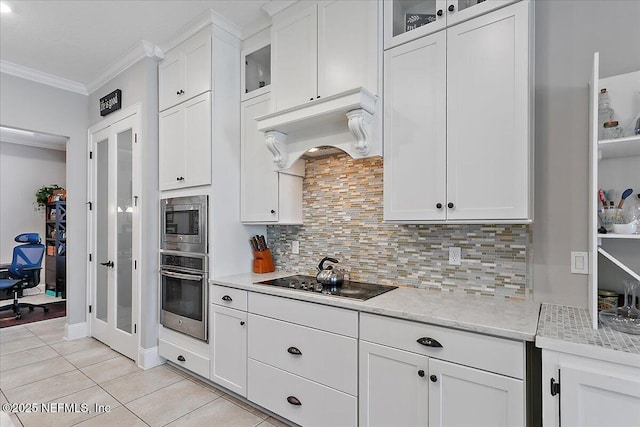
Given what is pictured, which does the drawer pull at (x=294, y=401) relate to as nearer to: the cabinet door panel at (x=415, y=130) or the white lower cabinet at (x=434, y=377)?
the white lower cabinet at (x=434, y=377)

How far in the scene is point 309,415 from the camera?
205cm

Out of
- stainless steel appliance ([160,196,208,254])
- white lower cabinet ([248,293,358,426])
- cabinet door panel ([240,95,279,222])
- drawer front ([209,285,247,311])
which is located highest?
cabinet door panel ([240,95,279,222])

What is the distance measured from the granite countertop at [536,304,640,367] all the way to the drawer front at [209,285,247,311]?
5.91 ft

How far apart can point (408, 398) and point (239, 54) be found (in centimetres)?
286

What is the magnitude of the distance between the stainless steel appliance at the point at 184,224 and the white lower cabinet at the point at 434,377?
5.26ft

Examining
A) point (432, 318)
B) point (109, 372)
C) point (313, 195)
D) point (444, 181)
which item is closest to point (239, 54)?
point (313, 195)

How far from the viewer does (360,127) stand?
6.64 feet

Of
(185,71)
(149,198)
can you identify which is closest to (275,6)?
(185,71)

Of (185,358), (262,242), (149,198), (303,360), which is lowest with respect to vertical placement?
(185,358)

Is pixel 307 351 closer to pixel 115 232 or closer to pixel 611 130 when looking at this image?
pixel 611 130

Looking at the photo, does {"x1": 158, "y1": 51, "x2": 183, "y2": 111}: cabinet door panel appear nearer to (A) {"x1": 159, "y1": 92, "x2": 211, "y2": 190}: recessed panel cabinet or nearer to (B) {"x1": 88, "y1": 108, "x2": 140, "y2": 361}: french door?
(A) {"x1": 159, "y1": 92, "x2": 211, "y2": 190}: recessed panel cabinet

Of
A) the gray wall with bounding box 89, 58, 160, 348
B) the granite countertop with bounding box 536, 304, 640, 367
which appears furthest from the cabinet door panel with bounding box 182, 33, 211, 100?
the granite countertop with bounding box 536, 304, 640, 367

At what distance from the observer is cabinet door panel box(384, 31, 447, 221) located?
1881 millimetres

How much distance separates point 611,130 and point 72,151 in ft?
15.8
